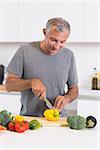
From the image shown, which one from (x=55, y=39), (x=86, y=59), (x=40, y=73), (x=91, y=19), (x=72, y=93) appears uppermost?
(x=91, y=19)

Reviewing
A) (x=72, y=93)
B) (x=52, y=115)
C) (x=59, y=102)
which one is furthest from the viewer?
(x=72, y=93)

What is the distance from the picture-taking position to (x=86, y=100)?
3096 mm

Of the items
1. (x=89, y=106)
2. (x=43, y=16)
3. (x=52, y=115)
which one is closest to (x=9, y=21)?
(x=43, y=16)

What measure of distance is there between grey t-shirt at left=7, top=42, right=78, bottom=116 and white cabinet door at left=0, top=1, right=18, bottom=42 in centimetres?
153

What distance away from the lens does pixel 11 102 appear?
3320mm

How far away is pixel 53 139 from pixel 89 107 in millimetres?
1696

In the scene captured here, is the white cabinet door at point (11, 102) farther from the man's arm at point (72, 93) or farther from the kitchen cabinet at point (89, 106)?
the man's arm at point (72, 93)

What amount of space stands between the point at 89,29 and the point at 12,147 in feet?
7.63

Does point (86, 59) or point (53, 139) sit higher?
point (86, 59)

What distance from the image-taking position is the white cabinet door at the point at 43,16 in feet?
11.2

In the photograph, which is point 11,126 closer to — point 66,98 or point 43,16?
point 66,98

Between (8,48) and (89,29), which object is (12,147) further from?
(8,48)

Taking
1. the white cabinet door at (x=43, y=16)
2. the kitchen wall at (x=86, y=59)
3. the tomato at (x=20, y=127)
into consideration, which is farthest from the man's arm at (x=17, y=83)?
the kitchen wall at (x=86, y=59)

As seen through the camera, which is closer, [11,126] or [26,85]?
[11,126]
